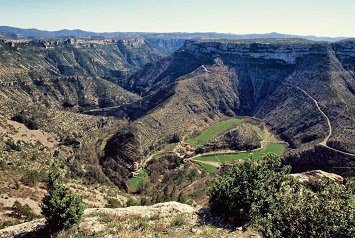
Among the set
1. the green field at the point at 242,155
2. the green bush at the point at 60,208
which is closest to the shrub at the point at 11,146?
the green field at the point at 242,155

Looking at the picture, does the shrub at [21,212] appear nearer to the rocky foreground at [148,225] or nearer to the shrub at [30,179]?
the shrub at [30,179]

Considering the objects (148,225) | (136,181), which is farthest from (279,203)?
(136,181)

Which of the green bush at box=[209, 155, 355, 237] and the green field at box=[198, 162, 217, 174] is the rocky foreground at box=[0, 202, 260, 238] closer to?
the green bush at box=[209, 155, 355, 237]

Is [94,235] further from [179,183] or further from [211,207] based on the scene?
[179,183]

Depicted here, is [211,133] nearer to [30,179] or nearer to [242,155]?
[242,155]

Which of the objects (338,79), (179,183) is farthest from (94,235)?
(338,79)

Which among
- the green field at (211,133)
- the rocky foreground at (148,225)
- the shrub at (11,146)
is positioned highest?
the rocky foreground at (148,225)

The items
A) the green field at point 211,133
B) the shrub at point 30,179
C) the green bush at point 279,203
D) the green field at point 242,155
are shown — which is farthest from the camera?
the green field at point 211,133
